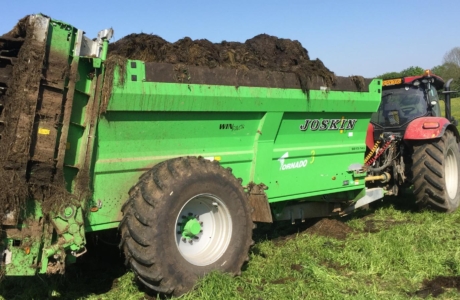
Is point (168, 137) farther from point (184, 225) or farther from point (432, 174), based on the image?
point (432, 174)

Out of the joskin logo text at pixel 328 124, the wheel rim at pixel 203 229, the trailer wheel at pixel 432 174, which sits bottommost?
the wheel rim at pixel 203 229

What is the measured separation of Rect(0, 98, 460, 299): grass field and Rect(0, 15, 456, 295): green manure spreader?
14.1 inches

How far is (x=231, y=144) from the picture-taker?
178 inches

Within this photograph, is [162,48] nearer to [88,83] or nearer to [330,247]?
[88,83]

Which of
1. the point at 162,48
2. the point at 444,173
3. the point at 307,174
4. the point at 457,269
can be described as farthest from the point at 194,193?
the point at 444,173

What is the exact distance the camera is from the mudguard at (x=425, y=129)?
22.4 ft

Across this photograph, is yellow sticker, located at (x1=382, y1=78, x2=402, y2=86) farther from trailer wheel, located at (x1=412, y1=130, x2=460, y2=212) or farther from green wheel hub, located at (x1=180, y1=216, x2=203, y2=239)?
green wheel hub, located at (x1=180, y1=216, x2=203, y2=239)

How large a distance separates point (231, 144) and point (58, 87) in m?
1.76

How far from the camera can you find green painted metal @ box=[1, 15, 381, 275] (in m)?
A: 3.40

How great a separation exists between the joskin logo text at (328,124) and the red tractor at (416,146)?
40.8 inches

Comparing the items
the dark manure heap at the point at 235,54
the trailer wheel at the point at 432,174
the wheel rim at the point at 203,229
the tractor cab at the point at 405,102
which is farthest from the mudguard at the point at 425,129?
the wheel rim at the point at 203,229

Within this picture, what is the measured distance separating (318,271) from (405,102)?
171 inches

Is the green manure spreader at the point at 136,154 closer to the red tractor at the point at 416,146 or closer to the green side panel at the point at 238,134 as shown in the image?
the green side panel at the point at 238,134

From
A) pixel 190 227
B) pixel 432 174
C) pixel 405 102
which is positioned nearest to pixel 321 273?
pixel 190 227
